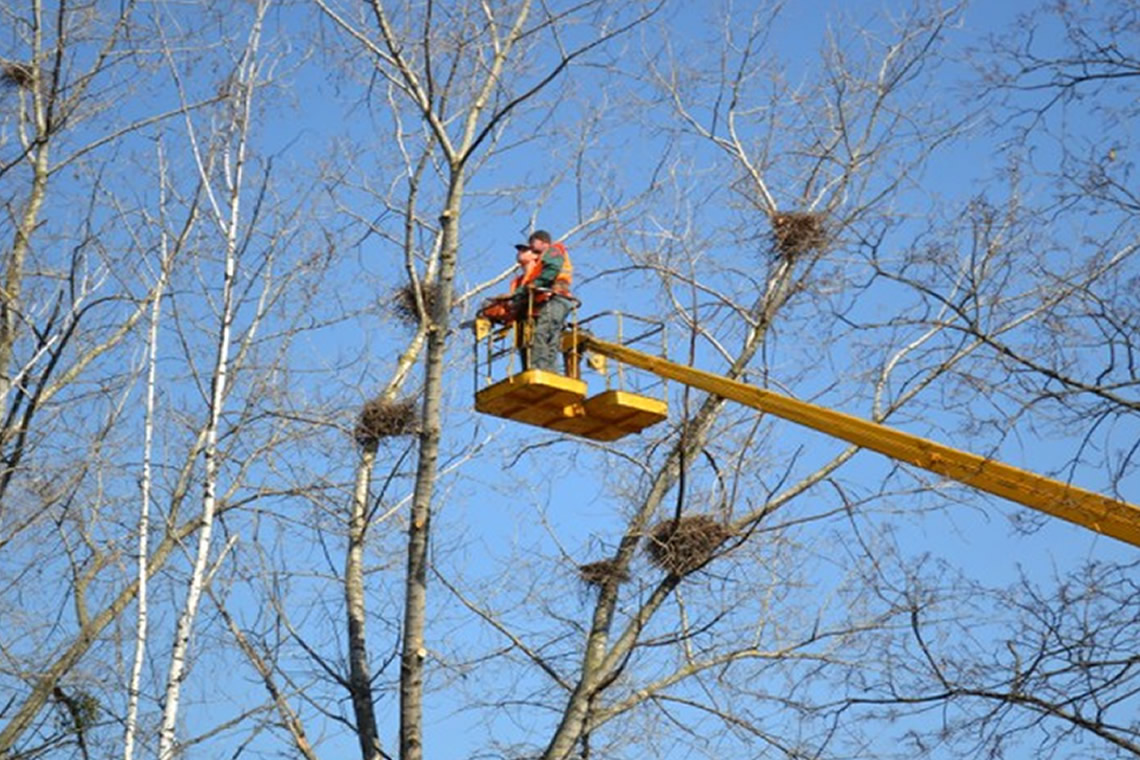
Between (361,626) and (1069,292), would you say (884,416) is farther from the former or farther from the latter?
(1069,292)

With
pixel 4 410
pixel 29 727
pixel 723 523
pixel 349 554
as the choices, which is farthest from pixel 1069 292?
pixel 29 727

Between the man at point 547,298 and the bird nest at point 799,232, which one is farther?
the bird nest at point 799,232

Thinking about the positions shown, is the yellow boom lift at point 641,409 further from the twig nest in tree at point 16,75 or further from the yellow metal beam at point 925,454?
the twig nest in tree at point 16,75

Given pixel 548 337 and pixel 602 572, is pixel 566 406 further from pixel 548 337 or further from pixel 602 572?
pixel 602 572

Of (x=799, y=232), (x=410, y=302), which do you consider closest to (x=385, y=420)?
(x=410, y=302)

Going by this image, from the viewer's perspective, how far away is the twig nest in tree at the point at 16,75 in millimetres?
14039

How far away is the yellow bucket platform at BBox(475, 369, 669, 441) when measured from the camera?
12.9 m

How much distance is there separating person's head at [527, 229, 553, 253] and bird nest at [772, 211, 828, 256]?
8.76 feet

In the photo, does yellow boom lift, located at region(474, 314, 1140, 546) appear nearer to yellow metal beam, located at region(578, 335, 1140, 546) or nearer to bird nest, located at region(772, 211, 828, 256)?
yellow metal beam, located at region(578, 335, 1140, 546)

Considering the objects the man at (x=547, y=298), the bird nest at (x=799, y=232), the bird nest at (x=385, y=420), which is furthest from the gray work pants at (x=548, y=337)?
the bird nest at (x=799, y=232)

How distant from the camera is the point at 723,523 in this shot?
1463 cm

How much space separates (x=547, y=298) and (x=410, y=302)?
2.16 metres

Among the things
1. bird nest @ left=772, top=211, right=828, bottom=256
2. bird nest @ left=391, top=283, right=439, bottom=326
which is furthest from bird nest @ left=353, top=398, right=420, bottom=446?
bird nest @ left=772, top=211, right=828, bottom=256

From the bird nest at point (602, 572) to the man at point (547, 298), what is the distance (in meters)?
2.27
